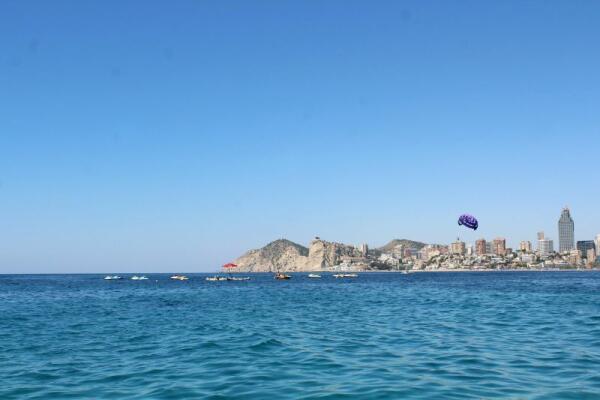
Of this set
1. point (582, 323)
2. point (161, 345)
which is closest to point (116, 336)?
point (161, 345)

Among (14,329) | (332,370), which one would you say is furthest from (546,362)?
(14,329)

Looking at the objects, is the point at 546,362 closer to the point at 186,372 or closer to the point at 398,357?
the point at 398,357

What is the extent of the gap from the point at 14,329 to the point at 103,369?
21438 mm

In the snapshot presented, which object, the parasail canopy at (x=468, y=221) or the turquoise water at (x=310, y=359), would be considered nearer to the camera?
the turquoise water at (x=310, y=359)

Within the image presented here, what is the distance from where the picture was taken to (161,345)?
29.2m

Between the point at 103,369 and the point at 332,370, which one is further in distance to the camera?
the point at 103,369

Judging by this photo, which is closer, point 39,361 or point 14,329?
point 39,361

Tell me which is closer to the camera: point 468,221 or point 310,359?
point 310,359

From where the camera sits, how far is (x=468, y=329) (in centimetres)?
3356

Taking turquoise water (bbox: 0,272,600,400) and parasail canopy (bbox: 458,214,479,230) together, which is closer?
turquoise water (bbox: 0,272,600,400)

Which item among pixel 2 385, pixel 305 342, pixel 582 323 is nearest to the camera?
pixel 2 385

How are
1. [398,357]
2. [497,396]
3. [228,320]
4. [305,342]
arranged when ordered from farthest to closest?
[228,320]
[305,342]
[398,357]
[497,396]

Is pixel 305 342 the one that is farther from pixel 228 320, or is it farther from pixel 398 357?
pixel 228 320

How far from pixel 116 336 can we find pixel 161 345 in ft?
20.5
